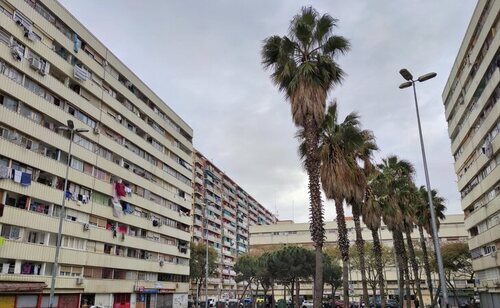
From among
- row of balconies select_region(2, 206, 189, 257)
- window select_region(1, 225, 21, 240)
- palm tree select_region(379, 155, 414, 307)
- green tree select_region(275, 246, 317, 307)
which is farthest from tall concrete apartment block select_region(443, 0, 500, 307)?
window select_region(1, 225, 21, 240)

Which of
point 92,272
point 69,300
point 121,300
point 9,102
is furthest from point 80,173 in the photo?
point 121,300

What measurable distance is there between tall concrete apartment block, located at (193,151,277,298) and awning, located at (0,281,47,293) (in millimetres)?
48342

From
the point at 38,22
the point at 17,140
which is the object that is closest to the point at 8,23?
the point at 38,22

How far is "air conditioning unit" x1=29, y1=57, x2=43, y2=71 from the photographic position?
3177 cm

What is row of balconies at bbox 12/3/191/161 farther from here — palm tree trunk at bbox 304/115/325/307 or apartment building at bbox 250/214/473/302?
apartment building at bbox 250/214/473/302

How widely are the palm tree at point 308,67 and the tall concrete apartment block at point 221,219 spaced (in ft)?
194

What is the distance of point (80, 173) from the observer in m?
37.6

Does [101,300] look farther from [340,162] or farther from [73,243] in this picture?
[340,162]

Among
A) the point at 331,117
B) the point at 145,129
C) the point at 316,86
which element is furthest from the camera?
the point at 145,129

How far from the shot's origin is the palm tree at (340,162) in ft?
77.4

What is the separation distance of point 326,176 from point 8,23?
947 inches

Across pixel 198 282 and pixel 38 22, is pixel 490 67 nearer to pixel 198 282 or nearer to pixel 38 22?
pixel 38 22

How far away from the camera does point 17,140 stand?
30.6 metres

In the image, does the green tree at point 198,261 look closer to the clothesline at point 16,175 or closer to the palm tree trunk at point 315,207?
the clothesline at point 16,175
